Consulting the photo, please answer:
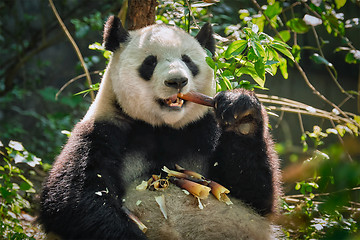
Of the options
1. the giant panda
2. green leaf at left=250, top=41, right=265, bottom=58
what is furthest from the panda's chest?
green leaf at left=250, top=41, right=265, bottom=58

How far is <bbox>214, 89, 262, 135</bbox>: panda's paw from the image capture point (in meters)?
3.21

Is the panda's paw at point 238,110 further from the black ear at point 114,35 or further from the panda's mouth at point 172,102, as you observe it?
the black ear at point 114,35

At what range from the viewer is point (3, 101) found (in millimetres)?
9867

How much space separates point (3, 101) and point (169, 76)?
7.78 meters

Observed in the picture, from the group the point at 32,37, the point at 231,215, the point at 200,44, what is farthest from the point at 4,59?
the point at 231,215

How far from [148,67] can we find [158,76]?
8.0 inches

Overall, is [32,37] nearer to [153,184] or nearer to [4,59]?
[4,59]

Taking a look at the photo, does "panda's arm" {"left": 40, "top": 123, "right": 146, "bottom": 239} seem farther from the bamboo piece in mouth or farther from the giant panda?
the bamboo piece in mouth

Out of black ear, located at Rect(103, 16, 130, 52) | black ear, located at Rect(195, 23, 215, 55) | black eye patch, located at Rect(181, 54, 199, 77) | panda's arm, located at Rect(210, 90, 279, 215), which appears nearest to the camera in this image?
panda's arm, located at Rect(210, 90, 279, 215)

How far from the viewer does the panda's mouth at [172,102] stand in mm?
3422

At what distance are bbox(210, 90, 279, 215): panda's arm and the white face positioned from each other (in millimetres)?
342

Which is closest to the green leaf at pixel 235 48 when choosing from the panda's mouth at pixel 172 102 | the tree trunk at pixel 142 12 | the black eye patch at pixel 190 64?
the black eye patch at pixel 190 64

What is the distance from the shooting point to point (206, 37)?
12.9ft

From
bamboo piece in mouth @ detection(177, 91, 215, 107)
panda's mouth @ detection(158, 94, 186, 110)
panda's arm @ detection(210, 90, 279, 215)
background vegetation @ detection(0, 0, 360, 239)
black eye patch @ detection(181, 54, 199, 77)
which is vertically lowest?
background vegetation @ detection(0, 0, 360, 239)
